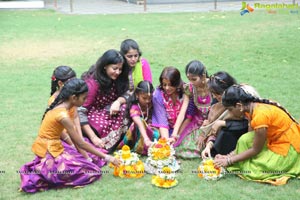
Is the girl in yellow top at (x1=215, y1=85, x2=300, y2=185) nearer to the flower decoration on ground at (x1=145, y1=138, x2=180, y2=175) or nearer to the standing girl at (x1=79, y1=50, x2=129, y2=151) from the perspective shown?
the flower decoration on ground at (x1=145, y1=138, x2=180, y2=175)

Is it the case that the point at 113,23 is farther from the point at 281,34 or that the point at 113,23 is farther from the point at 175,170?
the point at 175,170

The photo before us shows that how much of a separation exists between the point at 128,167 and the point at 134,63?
1.38m

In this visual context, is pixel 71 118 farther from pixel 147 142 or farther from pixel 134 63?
pixel 134 63

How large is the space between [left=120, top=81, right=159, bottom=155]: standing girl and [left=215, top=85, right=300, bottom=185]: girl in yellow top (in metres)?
0.80

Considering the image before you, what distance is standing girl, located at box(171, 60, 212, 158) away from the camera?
15.4 feet

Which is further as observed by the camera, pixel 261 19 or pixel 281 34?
pixel 261 19

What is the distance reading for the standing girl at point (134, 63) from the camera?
202 inches

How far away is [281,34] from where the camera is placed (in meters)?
10.7

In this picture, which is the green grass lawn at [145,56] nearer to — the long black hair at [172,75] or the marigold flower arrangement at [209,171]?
the marigold flower arrangement at [209,171]

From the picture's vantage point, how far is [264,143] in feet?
13.4

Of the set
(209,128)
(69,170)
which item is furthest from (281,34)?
(69,170)

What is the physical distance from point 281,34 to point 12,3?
11.4 m

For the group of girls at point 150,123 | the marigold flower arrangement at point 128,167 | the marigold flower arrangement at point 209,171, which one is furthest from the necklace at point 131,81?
the marigold flower arrangement at point 209,171

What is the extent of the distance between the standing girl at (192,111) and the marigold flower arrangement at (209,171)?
0.47 meters
